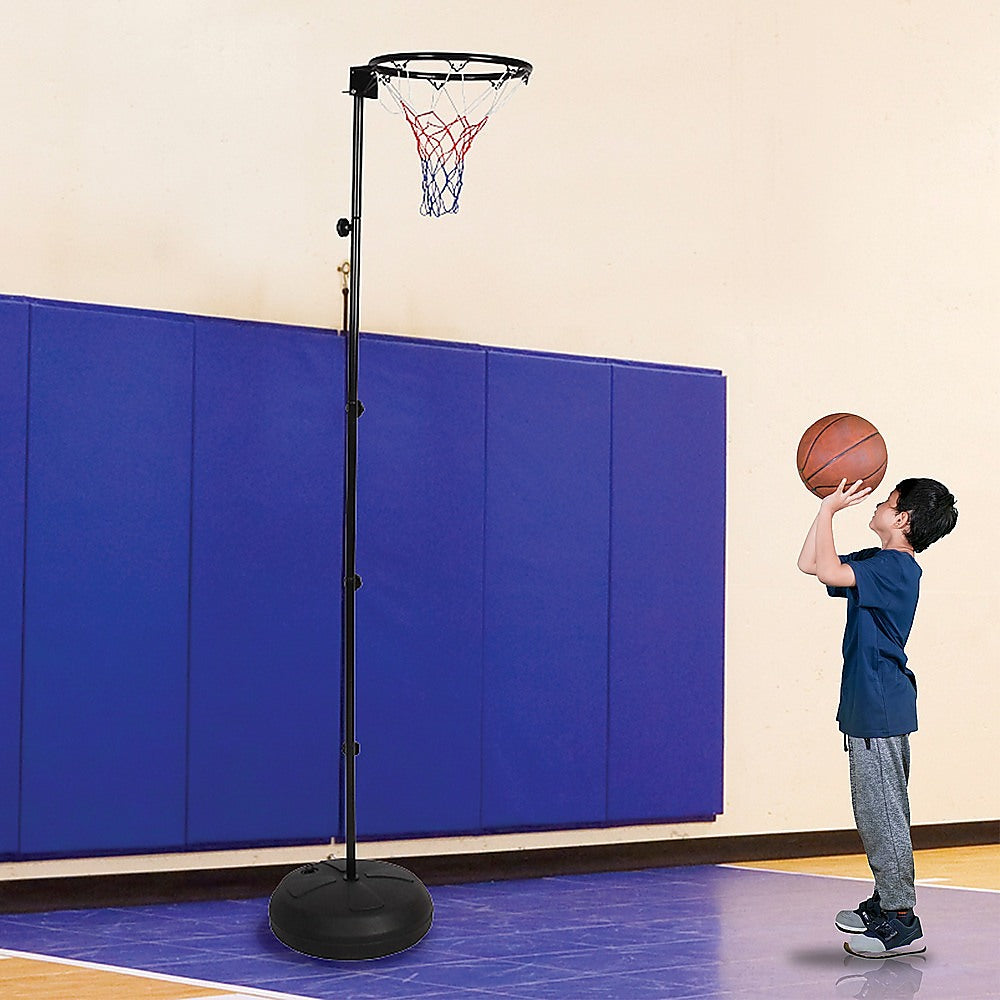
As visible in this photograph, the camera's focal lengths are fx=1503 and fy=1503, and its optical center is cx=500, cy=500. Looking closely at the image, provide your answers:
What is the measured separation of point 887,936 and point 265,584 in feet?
7.17

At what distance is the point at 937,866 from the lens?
5.82m

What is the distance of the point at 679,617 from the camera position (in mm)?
5688

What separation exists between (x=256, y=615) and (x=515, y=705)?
3.36 ft

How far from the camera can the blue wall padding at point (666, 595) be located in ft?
18.2

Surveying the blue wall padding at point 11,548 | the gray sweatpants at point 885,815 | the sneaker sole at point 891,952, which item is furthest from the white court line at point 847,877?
the blue wall padding at point 11,548

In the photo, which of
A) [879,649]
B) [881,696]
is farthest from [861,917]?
[879,649]

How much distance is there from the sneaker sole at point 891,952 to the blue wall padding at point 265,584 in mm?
1755

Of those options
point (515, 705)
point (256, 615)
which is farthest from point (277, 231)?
point (515, 705)

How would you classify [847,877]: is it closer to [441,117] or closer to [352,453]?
[352,453]

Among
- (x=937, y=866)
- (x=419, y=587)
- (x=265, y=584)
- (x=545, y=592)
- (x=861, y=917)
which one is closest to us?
(x=861, y=917)

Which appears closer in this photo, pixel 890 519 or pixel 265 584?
pixel 890 519

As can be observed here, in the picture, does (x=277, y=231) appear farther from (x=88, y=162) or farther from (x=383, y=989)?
(x=383, y=989)

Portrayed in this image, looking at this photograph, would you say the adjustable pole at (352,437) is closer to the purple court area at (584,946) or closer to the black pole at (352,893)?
the black pole at (352,893)

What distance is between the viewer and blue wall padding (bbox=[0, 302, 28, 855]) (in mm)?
4480
